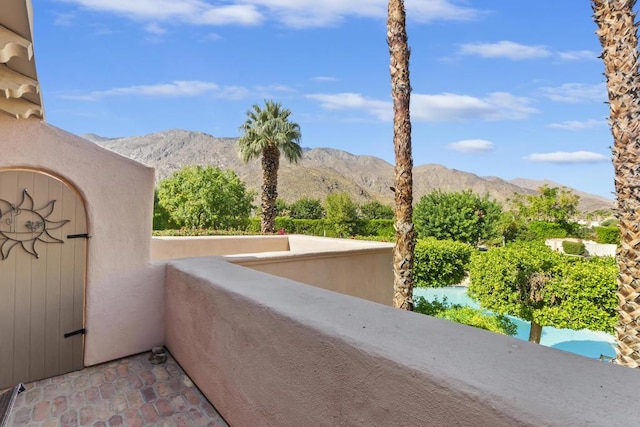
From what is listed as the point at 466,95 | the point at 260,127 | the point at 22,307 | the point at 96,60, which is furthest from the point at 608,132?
the point at 466,95

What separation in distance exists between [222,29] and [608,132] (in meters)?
44.7

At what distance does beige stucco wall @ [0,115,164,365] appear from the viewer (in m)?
3.82

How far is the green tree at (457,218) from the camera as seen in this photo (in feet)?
72.5

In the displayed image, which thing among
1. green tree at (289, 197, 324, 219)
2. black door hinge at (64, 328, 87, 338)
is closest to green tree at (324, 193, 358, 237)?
green tree at (289, 197, 324, 219)

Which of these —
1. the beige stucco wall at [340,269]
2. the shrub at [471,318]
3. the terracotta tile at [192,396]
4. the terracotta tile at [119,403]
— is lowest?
the shrub at [471,318]

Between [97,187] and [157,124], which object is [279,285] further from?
[157,124]

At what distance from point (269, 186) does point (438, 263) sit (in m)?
11.6

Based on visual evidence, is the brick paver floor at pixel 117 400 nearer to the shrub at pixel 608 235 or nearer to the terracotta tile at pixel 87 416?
the terracotta tile at pixel 87 416

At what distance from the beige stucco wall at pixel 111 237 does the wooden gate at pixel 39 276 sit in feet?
0.43

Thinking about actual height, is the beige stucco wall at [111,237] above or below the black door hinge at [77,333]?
→ above

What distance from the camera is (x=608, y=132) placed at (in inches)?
223

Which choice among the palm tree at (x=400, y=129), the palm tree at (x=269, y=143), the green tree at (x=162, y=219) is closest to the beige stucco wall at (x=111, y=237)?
the palm tree at (x=400, y=129)

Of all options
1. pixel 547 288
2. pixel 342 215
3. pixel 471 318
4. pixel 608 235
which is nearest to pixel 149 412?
pixel 471 318

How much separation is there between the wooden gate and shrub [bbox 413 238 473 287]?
1184 cm
